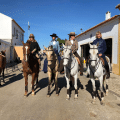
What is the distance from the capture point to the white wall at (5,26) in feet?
71.3

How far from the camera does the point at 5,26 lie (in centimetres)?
2189

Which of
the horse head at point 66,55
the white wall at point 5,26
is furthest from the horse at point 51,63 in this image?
the white wall at point 5,26

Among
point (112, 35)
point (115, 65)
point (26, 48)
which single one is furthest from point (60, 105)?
point (112, 35)

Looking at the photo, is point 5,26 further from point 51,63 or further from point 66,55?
point 66,55

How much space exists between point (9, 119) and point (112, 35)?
11.0 m

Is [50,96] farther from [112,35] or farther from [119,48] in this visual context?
[112,35]

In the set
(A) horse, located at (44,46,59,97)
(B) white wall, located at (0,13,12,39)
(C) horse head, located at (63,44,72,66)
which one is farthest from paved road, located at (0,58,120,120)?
(B) white wall, located at (0,13,12,39)

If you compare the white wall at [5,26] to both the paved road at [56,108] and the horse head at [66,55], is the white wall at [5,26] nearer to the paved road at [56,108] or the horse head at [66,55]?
the paved road at [56,108]

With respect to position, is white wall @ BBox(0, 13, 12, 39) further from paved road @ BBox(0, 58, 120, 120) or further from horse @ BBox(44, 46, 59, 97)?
horse @ BBox(44, 46, 59, 97)

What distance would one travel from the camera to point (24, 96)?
15.8ft

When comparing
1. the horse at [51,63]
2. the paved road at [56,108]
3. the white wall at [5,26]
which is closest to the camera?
the paved road at [56,108]

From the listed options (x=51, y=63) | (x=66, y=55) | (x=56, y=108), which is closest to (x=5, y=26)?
(x=51, y=63)

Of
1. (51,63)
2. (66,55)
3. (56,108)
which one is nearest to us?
(66,55)

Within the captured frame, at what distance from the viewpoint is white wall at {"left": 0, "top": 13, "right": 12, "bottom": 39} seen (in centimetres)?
2172
